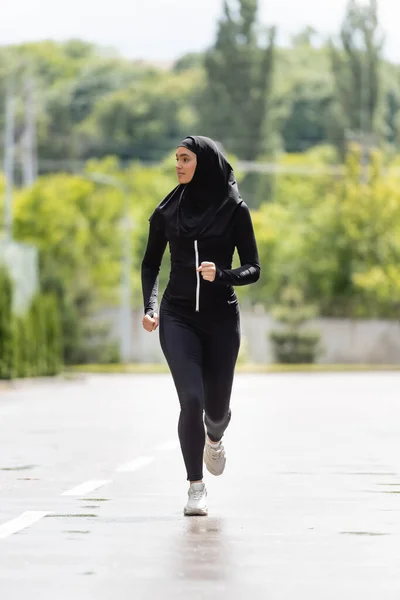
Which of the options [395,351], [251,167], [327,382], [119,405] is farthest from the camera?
[251,167]

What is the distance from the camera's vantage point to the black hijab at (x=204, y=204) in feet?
34.2

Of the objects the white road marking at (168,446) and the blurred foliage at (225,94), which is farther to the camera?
the blurred foliage at (225,94)

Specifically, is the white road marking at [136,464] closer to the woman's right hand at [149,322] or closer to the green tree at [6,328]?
the woman's right hand at [149,322]

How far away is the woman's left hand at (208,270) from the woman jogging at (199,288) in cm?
2

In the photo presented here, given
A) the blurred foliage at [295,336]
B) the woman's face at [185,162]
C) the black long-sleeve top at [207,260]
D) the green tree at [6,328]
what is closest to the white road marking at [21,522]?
the black long-sleeve top at [207,260]

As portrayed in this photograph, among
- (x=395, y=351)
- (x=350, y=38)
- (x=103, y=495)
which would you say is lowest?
(x=395, y=351)

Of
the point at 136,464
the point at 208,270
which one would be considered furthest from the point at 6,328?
the point at 208,270

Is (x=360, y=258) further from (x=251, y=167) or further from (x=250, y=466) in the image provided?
(x=250, y=466)

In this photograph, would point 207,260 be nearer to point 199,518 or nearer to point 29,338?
point 199,518

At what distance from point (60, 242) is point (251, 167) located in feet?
47.5

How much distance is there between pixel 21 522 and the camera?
9891 mm

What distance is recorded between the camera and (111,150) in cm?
10712

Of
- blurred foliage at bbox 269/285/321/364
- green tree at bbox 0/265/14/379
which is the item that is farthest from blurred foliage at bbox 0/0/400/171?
green tree at bbox 0/265/14/379

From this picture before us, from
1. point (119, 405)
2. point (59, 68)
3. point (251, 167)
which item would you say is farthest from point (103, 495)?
point (59, 68)
